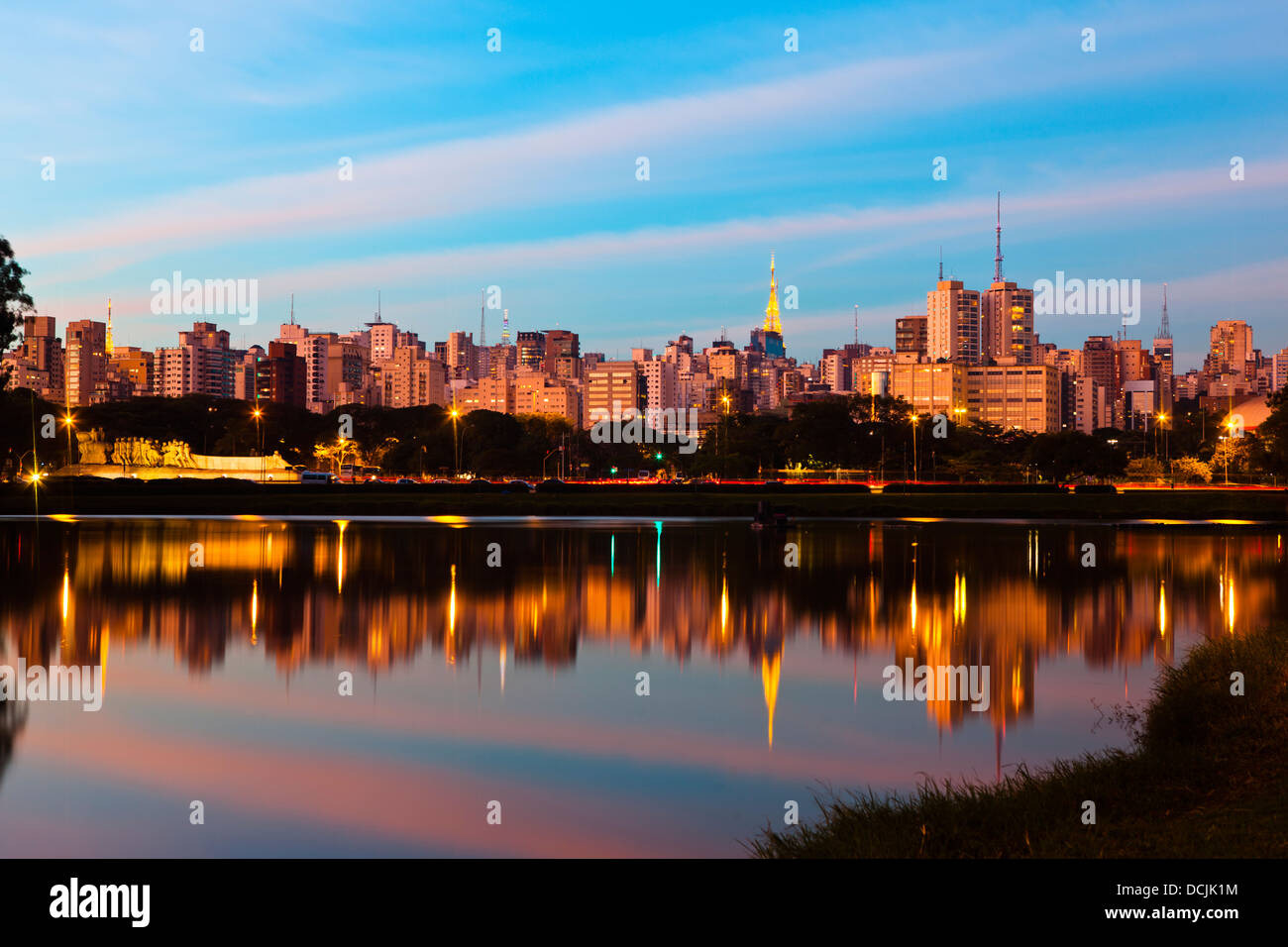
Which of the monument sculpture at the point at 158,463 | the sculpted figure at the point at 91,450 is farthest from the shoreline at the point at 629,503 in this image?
the sculpted figure at the point at 91,450

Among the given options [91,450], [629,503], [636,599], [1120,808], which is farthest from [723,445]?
[1120,808]

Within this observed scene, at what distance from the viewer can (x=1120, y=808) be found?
8781 mm

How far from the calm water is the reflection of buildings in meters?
0.11

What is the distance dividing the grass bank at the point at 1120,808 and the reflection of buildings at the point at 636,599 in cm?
247

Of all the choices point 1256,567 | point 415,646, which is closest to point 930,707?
point 415,646

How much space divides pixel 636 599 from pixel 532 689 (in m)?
8.37

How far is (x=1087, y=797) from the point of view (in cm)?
894

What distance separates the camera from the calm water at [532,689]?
9.29m

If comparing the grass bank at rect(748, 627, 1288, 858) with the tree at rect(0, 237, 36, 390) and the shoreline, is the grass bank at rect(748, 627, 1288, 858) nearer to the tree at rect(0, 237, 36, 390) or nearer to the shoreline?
the shoreline

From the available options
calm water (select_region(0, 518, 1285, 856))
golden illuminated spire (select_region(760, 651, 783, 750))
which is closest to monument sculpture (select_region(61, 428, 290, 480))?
calm water (select_region(0, 518, 1285, 856))

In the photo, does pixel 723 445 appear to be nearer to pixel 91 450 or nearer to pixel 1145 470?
pixel 1145 470

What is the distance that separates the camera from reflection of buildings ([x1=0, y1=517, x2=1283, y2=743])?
54.5 ft

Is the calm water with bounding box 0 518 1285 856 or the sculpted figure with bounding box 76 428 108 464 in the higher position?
the sculpted figure with bounding box 76 428 108 464

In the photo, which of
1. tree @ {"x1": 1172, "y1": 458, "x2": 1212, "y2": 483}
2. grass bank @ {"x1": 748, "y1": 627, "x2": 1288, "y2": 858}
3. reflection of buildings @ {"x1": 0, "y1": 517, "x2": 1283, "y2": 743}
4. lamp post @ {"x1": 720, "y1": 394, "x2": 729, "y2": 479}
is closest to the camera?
grass bank @ {"x1": 748, "y1": 627, "x2": 1288, "y2": 858}
